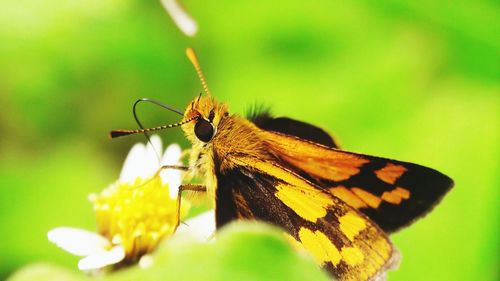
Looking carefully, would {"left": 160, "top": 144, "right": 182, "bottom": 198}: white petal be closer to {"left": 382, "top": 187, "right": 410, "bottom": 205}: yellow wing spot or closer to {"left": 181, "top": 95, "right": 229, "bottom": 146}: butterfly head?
{"left": 181, "top": 95, "right": 229, "bottom": 146}: butterfly head

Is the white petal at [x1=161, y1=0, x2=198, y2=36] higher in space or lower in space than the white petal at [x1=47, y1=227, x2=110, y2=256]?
higher

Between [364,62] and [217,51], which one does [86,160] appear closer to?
[217,51]

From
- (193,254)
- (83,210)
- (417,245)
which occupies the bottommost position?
(417,245)

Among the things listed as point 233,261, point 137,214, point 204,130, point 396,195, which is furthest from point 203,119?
point 233,261

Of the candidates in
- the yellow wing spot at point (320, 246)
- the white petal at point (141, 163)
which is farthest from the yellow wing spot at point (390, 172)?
the white petal at point (141, 163)

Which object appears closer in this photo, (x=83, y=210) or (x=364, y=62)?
(x=83, y=210)

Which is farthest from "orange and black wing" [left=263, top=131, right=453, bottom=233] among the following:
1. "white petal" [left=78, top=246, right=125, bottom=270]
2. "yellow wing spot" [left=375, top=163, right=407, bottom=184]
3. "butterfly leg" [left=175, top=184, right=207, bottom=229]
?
"white petal" [left=78, top=246, right=125, bottom=270]

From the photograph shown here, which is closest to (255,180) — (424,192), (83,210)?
(424,192)
